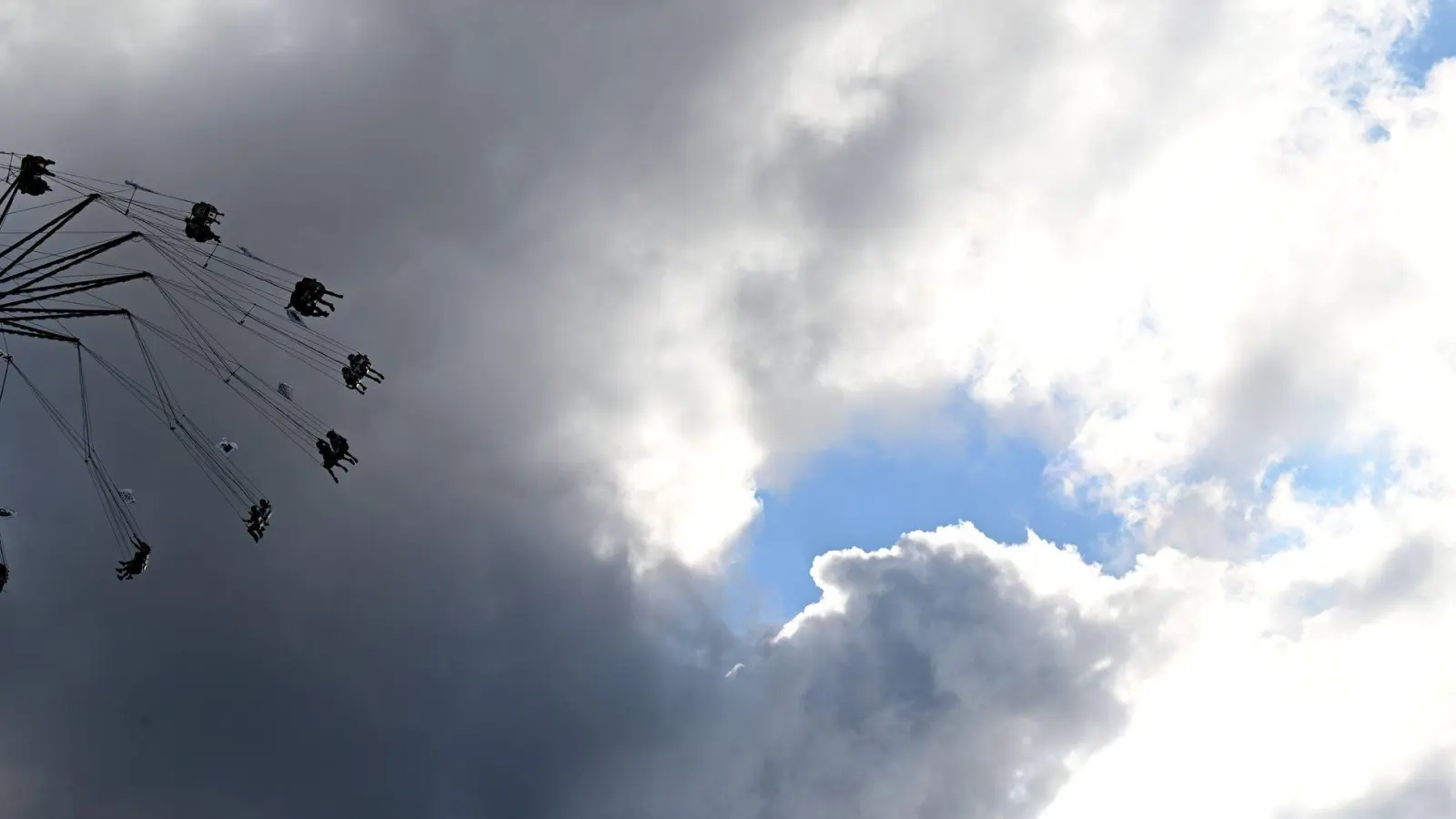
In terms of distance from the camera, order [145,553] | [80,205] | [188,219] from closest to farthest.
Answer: [80,205], [188,219], [145,553]

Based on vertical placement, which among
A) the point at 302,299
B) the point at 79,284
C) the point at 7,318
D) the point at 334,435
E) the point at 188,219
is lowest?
the point at 7,318

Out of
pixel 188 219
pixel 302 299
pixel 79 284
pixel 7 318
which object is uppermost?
pixel 188 219

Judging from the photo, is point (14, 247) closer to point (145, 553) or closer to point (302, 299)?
point (302, 299)

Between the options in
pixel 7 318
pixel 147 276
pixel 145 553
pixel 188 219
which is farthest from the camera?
pixel 145 553

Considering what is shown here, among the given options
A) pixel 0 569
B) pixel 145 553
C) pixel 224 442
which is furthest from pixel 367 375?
pixel 0 569

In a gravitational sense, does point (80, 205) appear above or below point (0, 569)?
above

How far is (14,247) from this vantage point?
55062mm

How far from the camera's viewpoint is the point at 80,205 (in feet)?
200

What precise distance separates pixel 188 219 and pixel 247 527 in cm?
2820

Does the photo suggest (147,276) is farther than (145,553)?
No

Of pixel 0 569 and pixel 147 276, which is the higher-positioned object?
pixel 147 276

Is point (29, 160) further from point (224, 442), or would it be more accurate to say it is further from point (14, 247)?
point (224, 442)

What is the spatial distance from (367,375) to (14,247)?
27.2m

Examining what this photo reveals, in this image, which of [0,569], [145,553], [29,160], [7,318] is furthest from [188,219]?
[0,569]
